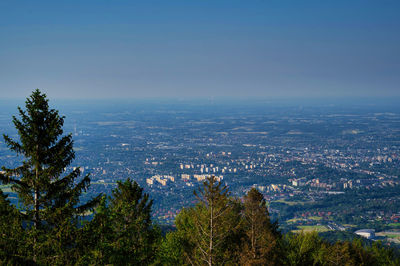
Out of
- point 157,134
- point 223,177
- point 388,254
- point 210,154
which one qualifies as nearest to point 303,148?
point 210,154

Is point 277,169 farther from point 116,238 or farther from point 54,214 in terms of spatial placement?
point 54,214

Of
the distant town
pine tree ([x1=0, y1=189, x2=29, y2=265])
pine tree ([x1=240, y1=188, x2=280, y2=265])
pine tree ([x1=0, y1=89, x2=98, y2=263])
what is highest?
pine tree ([x1=0, y1=89, x2=98, y2=263])

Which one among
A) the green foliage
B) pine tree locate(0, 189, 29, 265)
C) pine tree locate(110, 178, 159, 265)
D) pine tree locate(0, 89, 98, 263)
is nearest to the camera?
pine tree locate(0, 189, 29, 265)

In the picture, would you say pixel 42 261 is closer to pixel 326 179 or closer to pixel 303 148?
pixel 326 179

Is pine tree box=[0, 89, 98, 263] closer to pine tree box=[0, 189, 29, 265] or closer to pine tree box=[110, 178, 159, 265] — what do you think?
pine tree box=[0, 189, 29, 265]

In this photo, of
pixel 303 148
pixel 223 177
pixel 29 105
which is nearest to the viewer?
pixel 29 105

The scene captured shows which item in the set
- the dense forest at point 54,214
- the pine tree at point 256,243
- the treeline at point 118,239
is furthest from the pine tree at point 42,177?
the pine tree at point 256,243

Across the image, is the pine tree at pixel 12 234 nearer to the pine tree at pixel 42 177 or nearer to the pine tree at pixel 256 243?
the pine tree at pixel 42 177

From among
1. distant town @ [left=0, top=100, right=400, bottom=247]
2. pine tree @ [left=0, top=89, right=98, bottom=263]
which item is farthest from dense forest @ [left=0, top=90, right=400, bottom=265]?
distant town @ [left=0, top=100, right=400, bottom=247]
